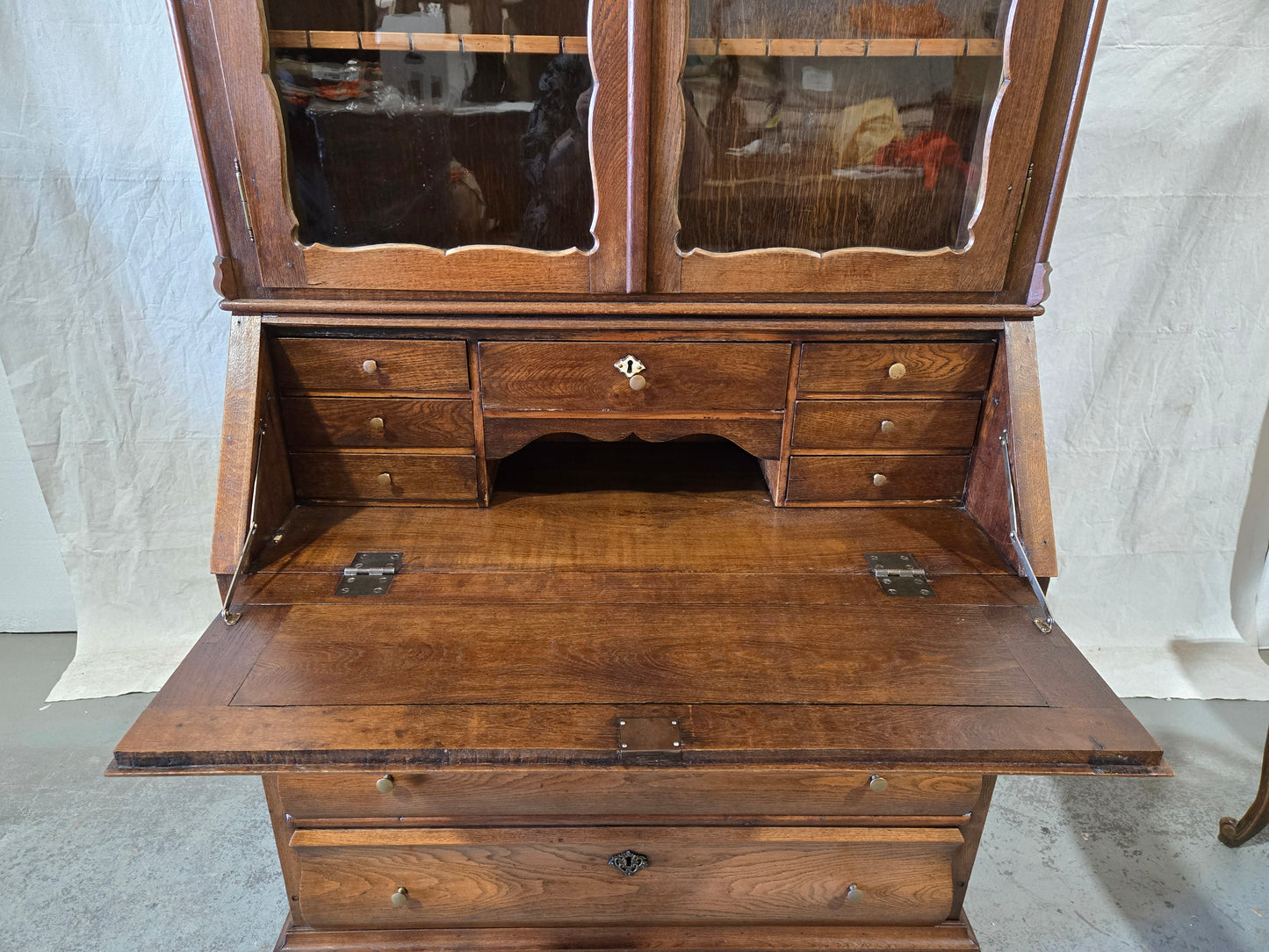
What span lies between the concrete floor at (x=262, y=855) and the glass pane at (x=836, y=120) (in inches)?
56.0

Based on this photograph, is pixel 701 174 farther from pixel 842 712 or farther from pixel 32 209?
pixel 32 209

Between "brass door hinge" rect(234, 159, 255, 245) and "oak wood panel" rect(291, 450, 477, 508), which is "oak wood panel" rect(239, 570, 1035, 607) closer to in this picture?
"oak wood panel" rect(291, 450, 477, 508)

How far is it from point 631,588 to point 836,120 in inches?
33.2

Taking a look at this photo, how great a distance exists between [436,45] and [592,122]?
281 mm

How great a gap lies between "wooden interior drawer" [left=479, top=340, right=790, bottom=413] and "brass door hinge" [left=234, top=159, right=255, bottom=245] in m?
0.39

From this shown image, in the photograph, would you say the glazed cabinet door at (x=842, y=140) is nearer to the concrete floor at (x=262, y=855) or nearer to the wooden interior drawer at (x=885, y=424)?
the wooden interior drawer at (x=885, y=424)

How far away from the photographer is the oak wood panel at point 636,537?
4.44 feet

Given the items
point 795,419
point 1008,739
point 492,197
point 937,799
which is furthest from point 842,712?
point 492,197

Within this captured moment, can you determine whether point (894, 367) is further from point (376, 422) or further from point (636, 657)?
point (376, 422)

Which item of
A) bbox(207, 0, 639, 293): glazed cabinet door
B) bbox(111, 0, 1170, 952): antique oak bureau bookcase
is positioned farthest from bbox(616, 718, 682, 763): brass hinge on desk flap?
bbox(207, 0, 639, 293): glazed cabinet door

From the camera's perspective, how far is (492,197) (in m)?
Result: 1.37

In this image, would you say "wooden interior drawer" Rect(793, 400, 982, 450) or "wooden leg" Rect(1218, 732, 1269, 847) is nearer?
"wooden interior drawer" Rect(793, 400, 982, 450)

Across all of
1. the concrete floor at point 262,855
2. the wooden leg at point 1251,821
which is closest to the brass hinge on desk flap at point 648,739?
the concrete floor at point 262,855

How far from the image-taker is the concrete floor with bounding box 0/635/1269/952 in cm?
Answer: 166
